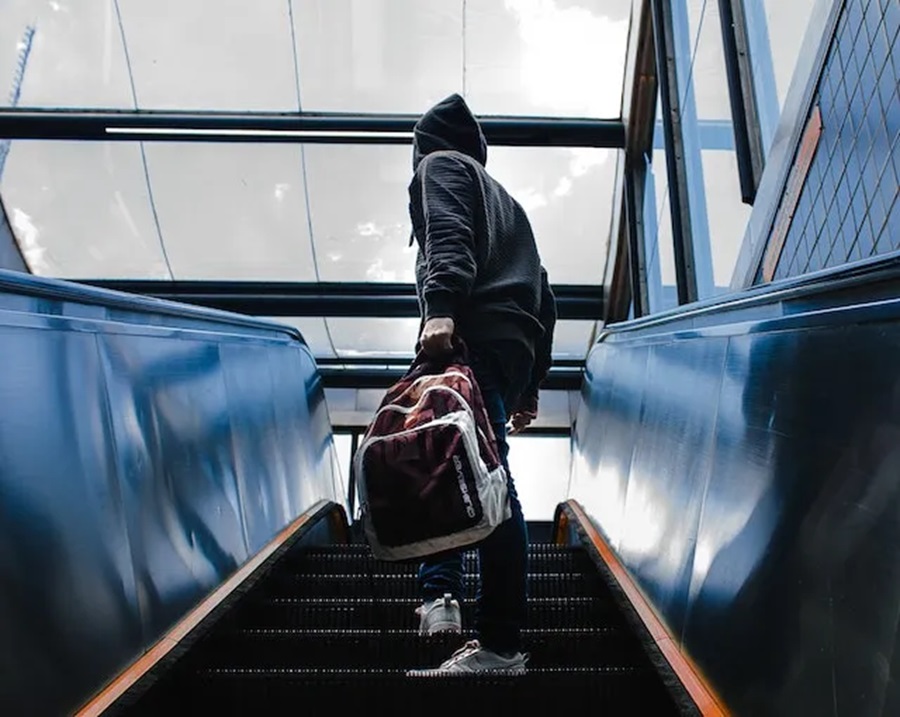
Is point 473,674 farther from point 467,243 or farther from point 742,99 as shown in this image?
point 742,99

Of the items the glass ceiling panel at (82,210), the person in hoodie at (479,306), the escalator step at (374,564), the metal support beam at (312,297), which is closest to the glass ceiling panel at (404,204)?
the metal support beam at (312,297)

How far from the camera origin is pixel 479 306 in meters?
2.64

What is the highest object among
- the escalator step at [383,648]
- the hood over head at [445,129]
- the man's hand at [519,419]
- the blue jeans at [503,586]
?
the hood over head at [445,129]

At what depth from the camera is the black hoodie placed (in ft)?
8.16

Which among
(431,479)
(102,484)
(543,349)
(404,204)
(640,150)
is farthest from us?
(404,204)

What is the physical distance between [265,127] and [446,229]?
8069mm

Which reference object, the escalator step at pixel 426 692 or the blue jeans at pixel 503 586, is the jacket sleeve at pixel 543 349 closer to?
the blue jeans at pixel 503 586

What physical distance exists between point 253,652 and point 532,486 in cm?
1167

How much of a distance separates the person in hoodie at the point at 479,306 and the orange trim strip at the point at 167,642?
0.64 meters

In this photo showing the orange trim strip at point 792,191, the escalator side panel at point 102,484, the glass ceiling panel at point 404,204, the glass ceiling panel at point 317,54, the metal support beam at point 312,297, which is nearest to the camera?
the escalator side panel at point 102,484

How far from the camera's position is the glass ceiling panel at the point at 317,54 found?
32.2ft

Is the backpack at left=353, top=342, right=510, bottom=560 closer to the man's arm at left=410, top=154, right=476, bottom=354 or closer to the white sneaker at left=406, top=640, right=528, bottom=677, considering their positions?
the man's arm at left=410, top=154, right=476, bottom=354

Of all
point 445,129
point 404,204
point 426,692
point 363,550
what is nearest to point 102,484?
point 426,692

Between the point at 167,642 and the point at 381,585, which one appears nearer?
the point at 167,642
